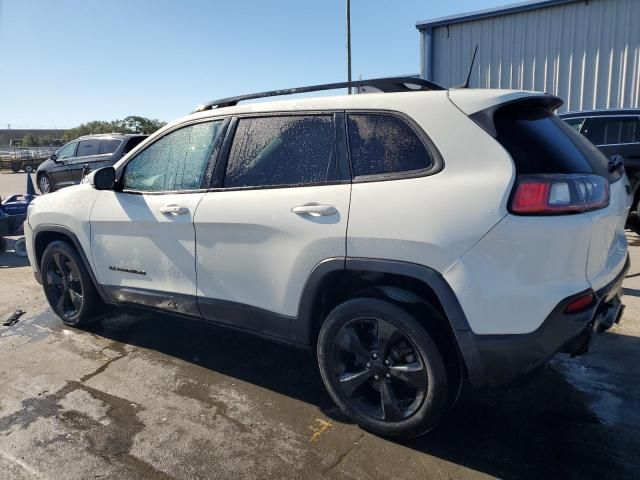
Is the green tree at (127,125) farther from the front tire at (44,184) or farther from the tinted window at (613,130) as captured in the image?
the tinted window at (613,130)

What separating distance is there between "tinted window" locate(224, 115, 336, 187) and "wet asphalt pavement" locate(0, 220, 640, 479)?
4.49ft

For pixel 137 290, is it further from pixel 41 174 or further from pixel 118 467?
pixel 41 174

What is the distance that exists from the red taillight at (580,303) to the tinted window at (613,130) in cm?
604

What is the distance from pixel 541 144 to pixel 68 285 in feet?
12.6

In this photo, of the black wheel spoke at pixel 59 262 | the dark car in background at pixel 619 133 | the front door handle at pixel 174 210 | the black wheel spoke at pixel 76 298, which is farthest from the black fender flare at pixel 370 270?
the dark car in background at pixel 619 133

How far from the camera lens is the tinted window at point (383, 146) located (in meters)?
2.64

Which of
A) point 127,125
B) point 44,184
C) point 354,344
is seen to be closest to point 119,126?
point 127,125

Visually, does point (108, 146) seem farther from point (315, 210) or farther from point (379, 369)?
point (379, 369)

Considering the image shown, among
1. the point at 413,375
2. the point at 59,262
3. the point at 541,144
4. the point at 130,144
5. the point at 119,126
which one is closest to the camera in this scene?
the point at 541,144

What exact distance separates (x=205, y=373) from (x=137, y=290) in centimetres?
79

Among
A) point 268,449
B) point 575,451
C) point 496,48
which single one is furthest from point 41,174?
point 575,451

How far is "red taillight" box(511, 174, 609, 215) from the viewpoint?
90.7 inches

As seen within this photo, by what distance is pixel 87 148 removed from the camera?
13625mm

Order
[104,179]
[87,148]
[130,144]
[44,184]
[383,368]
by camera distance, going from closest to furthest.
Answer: [383,368]
[104,179]
[130,144]
[87,148]
[44,184]
